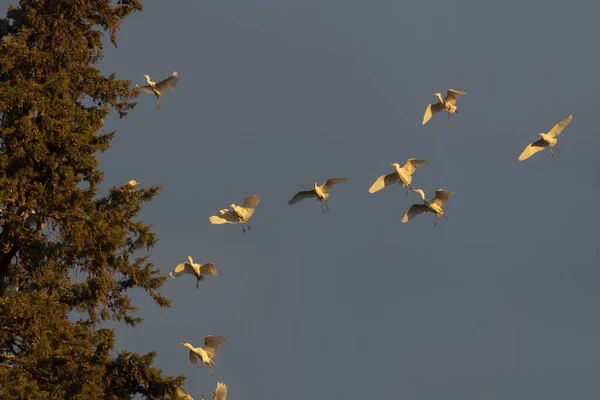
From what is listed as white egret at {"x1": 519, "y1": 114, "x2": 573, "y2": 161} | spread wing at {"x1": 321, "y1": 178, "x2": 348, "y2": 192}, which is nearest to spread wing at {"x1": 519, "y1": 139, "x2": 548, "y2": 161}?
white egret at {"x1": 519, "y1": 114, "x2": 573, "y2": 161}

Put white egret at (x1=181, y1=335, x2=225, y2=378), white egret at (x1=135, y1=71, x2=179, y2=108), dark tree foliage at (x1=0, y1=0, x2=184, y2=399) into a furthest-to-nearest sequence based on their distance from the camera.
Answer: white egret at (x1=135, y1=71, x2=179, y2=108) → white egret at (x1=181, y1=335, x2=225, y2=378) → dark tree foliage at (x1=0, y1=0, x2=184, y2=399)

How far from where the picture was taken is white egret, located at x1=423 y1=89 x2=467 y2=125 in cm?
3049

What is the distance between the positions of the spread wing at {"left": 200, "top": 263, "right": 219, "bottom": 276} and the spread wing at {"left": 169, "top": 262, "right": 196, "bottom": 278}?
0.23 metres

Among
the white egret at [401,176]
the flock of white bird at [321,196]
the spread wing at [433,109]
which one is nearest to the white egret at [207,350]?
the flock of white bird at [321,196]

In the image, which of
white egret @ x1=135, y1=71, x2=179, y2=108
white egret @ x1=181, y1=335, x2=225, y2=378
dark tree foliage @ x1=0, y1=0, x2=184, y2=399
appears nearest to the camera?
dark tree foliage @ x1=0, y1=0, x2=184, y2=399

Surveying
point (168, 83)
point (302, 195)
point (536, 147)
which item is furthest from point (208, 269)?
point (536, 147)

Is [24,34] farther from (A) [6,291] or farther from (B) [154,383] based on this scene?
(B) [154,383]

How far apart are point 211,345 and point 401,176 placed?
6.53m

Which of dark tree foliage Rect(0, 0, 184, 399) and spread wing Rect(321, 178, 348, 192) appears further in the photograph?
spread wing Rect(321, 178, 348, 192)

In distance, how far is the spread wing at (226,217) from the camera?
88.9ft

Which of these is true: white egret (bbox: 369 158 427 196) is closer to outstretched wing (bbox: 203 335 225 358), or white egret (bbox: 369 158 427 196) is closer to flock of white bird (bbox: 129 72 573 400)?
flock of white bird (bbox: 129 72 573 400)

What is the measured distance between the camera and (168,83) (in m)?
29.9

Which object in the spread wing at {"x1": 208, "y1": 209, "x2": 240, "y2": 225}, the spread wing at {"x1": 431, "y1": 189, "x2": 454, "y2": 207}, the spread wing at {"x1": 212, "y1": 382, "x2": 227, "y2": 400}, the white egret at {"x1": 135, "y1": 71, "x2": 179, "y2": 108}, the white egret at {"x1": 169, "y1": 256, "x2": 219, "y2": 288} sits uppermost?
the white egret at {"x1": 135, "y1": 71, "x2": 179, "y2": 108}

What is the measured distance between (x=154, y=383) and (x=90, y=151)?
199 inches
